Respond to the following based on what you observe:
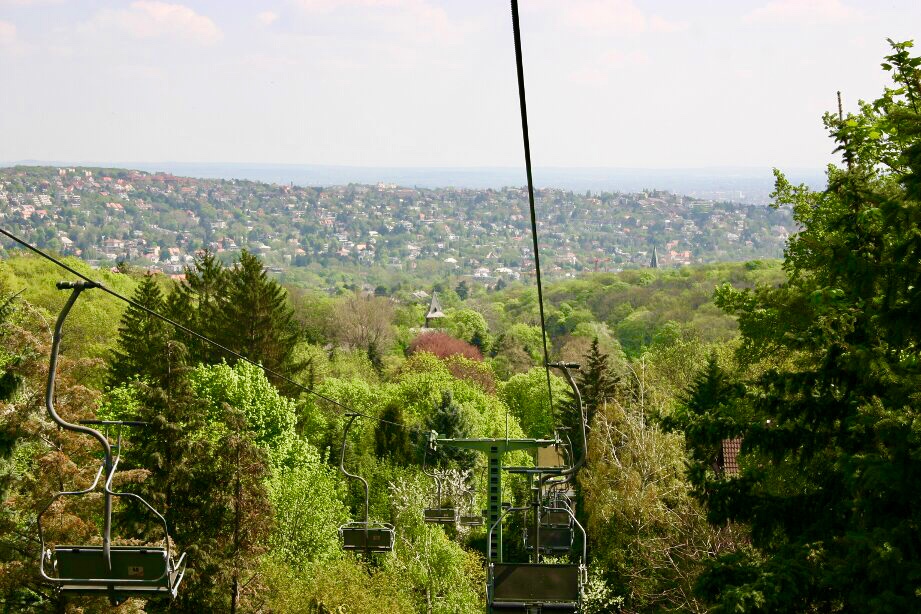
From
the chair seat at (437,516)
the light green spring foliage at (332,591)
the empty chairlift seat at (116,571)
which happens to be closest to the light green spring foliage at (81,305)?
the light green spring foliage at (332,591)

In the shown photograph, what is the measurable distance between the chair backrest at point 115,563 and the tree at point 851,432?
515cm

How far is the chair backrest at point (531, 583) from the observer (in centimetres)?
1107

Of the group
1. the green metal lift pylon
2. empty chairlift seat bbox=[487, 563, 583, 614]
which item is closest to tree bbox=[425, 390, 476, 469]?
the green metal lift pylon

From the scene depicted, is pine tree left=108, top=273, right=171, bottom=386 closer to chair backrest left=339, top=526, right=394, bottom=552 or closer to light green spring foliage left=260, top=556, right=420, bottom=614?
light green spring foliage left=260, top=556, right=420, bottom=614

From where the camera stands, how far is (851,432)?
10.2 m

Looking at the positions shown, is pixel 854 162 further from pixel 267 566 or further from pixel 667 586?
pixel 267 566

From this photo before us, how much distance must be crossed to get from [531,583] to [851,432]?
3.44 m

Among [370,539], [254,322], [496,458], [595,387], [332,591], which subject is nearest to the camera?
[496,458]

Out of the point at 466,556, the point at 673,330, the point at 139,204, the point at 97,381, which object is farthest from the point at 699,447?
the point at 139,204

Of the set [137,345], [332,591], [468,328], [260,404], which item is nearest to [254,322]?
[137,345]

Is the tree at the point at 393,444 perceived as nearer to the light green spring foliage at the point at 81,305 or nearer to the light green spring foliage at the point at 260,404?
the light green spring foliage at the point at 260,404

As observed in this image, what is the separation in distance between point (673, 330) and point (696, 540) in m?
55.5

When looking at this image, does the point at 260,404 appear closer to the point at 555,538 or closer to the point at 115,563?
the point at 555,538

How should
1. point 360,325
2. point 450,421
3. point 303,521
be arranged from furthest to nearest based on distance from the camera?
point 360,325, point 450,421, point 303,521
